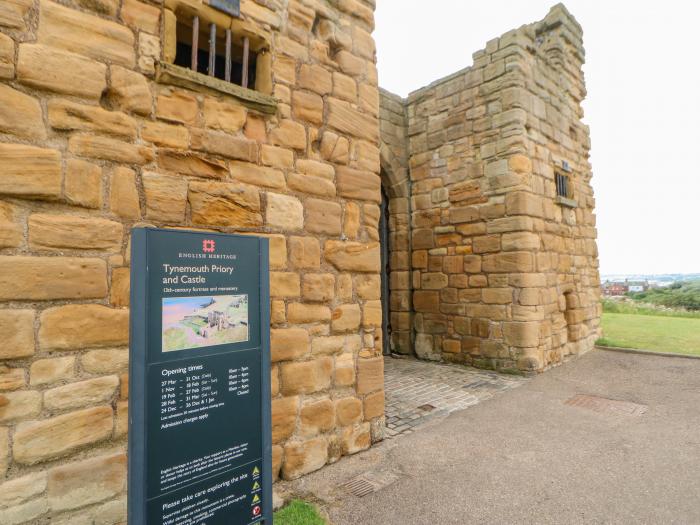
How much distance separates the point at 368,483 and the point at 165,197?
7.68 feet

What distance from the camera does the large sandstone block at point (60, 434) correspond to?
1891 millimetres

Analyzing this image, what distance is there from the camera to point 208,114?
259cm

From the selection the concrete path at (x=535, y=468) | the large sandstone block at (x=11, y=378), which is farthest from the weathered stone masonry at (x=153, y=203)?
the concrete path at (x=535, y=468)

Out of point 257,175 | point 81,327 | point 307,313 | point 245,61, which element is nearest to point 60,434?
point 81,327

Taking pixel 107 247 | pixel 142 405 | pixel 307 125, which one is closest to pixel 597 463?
pixel 142 405

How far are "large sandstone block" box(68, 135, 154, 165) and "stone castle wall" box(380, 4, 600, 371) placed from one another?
497 centimetres

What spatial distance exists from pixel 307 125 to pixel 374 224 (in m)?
1.01

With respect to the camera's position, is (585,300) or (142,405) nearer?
(142,405)

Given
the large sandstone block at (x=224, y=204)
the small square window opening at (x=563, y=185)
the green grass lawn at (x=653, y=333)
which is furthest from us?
the green grass lawn at (x=653, y=333)

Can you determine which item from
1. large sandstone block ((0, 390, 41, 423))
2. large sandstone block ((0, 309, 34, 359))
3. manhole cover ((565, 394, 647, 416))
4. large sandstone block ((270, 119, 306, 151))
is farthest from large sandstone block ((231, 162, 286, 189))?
manhole cover ((565, 394, 647, 416))

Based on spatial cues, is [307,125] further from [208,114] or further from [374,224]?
[374,224]

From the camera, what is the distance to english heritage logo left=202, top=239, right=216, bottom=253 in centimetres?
174

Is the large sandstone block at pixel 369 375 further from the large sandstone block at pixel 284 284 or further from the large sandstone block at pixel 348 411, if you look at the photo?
the large sandstone block at pixel 284 284

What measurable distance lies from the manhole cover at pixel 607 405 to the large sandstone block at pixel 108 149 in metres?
4.72
